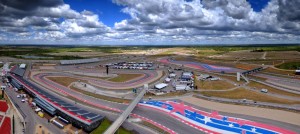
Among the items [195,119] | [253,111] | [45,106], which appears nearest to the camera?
[195,119]

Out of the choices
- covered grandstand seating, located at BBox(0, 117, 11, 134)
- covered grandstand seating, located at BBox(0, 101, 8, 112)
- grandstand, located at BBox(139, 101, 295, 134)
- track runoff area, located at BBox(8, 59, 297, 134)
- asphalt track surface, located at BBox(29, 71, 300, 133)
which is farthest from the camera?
covered grandstand seating, located at BBox(0, 101, 8, 112)

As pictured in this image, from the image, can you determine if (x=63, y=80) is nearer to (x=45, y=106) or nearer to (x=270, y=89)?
(x=45, y=106)

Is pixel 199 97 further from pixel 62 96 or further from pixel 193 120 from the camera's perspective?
pixel 62 96

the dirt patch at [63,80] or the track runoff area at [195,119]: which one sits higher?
the dirt patch at [63,80]

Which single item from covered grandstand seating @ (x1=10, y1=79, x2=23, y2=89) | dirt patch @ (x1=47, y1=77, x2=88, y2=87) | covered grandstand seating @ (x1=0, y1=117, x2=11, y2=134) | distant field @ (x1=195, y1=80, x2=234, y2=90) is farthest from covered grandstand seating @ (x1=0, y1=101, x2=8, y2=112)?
distant field @ (x1=195, y1=80, x2=234, y2=90)

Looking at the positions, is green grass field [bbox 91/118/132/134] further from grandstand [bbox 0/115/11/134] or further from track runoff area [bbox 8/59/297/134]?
grandstand [bbox 0/115/11/134]

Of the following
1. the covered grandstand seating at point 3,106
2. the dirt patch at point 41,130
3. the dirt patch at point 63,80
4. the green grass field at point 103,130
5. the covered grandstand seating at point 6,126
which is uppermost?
the dirt patch at point 63,80

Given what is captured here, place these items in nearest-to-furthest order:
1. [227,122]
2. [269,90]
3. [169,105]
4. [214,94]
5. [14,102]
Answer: [227,122], [169,105], [14,102], [214,94], [269,90]

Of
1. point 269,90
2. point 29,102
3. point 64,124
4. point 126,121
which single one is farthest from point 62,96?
point 269,90

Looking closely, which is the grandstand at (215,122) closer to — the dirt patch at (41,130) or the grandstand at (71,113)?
the grandstand at (71,113)

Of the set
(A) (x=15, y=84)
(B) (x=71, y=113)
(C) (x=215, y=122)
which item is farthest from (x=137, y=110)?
(A) (x=15, y=84)

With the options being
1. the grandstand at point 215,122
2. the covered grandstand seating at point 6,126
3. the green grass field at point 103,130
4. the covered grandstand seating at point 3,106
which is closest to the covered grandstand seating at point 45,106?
the covered grandstand seating at point 3,106
